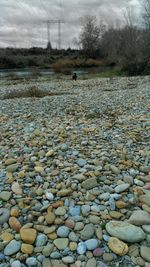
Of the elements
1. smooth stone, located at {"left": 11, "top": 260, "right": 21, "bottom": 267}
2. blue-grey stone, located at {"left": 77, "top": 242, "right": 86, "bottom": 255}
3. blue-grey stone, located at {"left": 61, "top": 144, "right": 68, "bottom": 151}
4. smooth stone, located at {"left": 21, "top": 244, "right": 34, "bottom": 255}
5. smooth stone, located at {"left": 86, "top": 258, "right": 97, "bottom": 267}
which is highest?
blue-grey stone, located at {"left": 61, "top": 144, "right": 68, "bottom": 151}

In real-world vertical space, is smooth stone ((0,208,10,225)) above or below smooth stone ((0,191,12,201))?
below

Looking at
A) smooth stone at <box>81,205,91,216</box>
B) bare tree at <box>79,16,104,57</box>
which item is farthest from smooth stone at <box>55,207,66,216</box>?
bare tree at <box>79,16,104,57</box>

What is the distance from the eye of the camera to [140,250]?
2.44 metres

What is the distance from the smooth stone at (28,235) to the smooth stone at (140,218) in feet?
3.00

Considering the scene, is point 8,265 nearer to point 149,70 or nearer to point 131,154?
point 131,154

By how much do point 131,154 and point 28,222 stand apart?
2.09 m

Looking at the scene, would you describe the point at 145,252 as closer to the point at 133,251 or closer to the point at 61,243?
the point at 133,251

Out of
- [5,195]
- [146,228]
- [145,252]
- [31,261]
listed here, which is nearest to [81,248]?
[31,261]

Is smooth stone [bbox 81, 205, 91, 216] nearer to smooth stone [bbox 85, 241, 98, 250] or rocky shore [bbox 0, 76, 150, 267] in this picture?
rocky shore [bbox 0, 76, 150, 267]

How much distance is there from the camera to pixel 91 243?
2.52m

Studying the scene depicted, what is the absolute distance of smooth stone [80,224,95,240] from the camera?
8.56ft

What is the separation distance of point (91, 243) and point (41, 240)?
0.44 metres

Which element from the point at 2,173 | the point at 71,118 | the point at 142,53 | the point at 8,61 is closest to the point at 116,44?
the point at 8,61

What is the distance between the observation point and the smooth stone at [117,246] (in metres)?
2.41
